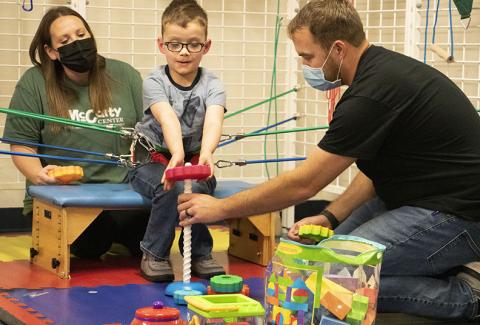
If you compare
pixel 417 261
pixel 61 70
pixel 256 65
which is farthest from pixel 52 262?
pixel 256 65

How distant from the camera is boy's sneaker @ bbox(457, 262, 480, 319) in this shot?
2807 mm

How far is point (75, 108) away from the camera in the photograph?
3896mm

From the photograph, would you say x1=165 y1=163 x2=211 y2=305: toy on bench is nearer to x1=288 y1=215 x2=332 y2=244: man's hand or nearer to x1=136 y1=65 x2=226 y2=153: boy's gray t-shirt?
x1=288 y1=215 x2=332 y2=244: man's hand

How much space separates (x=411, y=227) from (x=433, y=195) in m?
0.13

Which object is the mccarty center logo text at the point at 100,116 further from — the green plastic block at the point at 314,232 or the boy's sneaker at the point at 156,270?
the green plastic block at the point at 314,232

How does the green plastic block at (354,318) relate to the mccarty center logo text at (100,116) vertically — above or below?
below

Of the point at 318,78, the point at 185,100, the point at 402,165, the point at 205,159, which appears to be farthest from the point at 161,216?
the point at 402,165

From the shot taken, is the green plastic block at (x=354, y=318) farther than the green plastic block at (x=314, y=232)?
No

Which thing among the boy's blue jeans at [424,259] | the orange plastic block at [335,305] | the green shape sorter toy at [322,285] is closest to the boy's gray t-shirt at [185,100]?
the boy's blue jeans at [424,259]

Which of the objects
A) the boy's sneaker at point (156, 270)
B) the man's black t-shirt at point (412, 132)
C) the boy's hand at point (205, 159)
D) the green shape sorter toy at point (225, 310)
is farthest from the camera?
the boy's sneaker at point (156, 270)

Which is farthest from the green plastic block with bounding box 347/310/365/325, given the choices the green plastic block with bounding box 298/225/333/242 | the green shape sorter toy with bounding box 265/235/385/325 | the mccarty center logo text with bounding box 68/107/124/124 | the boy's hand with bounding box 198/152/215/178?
the mccarty center logo text with bounding box 68/107/124/124

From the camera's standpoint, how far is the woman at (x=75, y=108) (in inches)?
151

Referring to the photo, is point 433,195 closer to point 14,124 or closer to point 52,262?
point 52,262

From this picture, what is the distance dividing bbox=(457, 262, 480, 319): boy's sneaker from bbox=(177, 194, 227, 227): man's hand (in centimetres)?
76
